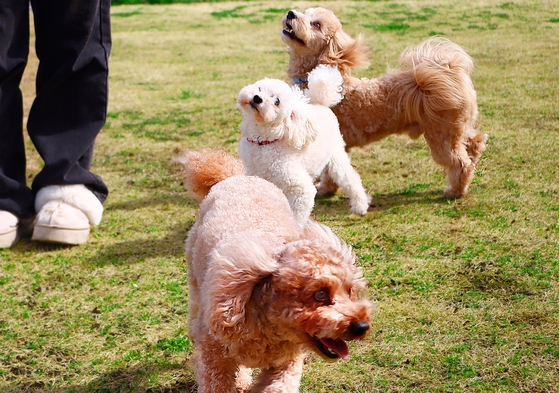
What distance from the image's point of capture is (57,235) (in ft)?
11.1

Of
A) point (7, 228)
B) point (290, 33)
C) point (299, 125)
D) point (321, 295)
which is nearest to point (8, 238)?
point (7, 228)

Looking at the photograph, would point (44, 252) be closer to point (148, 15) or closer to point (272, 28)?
point (272, 28)

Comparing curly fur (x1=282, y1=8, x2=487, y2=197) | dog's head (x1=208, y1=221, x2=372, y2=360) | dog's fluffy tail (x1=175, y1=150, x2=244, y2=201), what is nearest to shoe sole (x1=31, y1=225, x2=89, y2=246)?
dog's fluffy tail (x1=175, y1=150, x2=244, y2=201)

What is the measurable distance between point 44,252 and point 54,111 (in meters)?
0.74

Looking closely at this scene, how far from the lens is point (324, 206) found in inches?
155

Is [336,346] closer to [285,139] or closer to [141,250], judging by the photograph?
[285,139]

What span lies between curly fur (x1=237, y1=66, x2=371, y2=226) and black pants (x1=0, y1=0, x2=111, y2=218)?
92cm

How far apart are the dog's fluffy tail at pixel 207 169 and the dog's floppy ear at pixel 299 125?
1.76 ft

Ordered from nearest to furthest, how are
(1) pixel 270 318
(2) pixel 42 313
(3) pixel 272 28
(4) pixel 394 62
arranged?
(1) pixel 270 318
(2) pixel 42 313
(4) pixel 394 62
(3) pixel 272 28

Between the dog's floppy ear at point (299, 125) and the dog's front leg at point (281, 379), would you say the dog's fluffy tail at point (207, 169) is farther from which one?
the dog's front leg at point (281, 379)

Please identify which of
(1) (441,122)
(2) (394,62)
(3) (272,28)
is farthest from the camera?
(3) (272,28)

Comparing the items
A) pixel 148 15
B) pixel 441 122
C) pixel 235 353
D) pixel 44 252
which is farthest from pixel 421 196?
pixel 148 15

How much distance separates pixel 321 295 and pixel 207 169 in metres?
Answer: 0.97

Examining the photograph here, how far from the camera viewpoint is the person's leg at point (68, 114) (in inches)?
132
